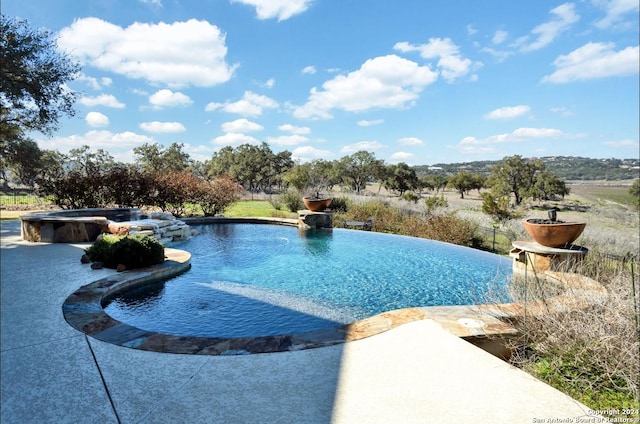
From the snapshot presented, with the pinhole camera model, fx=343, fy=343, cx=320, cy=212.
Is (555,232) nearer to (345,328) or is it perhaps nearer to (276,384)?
(345,328)

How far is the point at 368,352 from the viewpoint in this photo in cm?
323

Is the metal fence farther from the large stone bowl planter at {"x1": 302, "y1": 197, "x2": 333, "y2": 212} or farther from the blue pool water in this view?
the blue pool water

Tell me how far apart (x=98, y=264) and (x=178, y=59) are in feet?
27.8

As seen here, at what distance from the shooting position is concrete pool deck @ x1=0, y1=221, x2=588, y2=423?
230 cm

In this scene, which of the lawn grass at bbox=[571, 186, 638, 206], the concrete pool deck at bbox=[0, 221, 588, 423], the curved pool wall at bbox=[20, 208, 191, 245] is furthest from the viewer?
the lawn grass at bbox=[571, 186, 638, 206]

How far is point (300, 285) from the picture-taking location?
648cm

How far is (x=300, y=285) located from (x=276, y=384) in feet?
12.4

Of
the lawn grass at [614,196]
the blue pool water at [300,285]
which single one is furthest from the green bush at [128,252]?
the lawn grass at [614,196]

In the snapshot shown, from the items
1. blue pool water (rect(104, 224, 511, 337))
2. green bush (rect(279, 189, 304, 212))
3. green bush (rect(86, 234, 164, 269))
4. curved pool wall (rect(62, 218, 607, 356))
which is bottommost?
blue pool water (rect(104, 224, 511, 337))

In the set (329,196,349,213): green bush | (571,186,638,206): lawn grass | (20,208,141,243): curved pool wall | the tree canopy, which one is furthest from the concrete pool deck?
(571,186,638,206): lawn grass

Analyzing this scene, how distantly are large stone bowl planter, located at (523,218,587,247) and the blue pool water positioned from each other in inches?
39.3

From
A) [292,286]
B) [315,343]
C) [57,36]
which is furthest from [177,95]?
[315,343]

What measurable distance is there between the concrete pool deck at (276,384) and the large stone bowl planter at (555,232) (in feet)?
12.4

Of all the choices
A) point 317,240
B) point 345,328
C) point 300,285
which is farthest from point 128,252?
point 317,240
